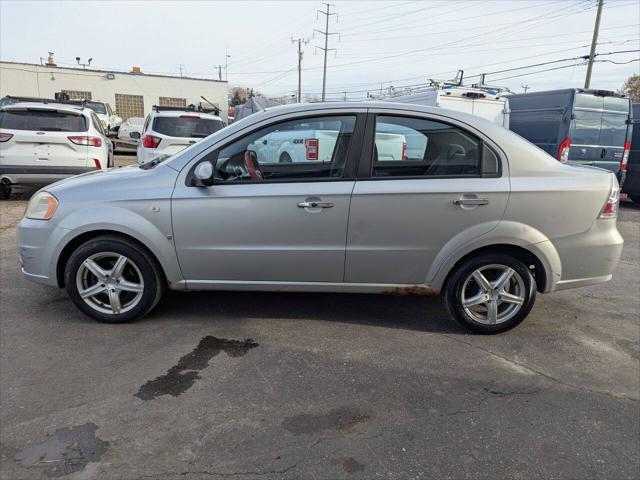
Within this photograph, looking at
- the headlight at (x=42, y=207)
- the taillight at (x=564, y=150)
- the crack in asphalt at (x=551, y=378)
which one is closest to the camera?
the crack in asphalt at (x=551, y=378)

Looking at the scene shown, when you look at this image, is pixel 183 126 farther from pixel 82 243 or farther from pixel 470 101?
pixel 82 243

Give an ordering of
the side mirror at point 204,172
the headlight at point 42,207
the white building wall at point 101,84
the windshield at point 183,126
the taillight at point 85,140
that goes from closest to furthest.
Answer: the side mirror at point 204,172 < the headlight at point 42,207 < the taillight at point 85,140 < the windshield at point 183,126 < the white building wall at point 101,84

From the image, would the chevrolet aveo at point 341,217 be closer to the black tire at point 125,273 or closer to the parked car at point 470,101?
the black tire at point 125,273

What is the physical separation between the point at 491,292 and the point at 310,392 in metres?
1.74

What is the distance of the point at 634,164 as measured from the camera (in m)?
11.8

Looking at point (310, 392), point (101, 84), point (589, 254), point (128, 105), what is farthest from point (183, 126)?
point (128, 105)

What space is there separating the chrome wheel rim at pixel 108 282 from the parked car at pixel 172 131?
570cm

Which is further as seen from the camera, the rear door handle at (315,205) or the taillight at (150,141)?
the taillight at (150,141)

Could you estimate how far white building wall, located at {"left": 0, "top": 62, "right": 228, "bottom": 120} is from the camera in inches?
1266

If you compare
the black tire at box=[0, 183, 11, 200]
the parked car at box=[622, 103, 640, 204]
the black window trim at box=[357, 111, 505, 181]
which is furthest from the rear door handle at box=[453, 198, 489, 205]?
the parked car at box=[622, 103, 640, 204]

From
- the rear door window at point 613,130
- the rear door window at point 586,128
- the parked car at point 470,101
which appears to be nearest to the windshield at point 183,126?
the parked car at point 470,101

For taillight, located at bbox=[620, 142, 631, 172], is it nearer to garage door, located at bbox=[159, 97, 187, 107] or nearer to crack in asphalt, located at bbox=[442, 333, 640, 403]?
crack in asphalt, located at bbox=[442, 333, 640, 403]

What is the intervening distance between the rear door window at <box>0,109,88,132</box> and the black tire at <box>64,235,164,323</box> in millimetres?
5563

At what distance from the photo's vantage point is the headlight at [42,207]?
387 centimetres
